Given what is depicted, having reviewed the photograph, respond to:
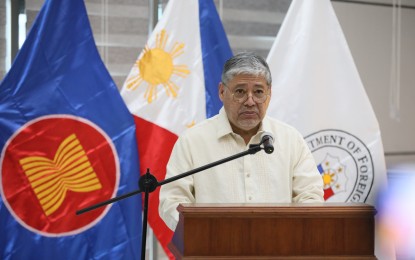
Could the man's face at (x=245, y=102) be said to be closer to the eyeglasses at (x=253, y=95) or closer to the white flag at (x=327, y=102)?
the eyeglasses at (x=253, y=95)

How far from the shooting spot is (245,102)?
168cm

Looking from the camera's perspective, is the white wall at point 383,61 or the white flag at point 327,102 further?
the white wall at point 383,61

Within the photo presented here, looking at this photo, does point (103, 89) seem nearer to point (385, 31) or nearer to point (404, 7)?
point (385, 31)

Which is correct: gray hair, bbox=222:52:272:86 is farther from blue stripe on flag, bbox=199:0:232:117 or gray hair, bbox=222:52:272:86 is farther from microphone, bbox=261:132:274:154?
blue stripe on flag, bbox=199:0:232:117

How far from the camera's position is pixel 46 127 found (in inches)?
96.8

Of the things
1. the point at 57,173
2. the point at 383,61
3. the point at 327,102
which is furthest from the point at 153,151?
the point at 383,61

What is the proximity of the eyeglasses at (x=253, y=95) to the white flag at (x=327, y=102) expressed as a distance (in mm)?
1102

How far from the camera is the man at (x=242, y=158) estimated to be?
167 cm

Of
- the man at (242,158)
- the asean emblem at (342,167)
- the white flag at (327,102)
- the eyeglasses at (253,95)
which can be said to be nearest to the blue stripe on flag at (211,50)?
the white flag at (327,102)

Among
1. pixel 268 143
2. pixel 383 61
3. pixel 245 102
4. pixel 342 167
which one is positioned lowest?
pixel 342 167

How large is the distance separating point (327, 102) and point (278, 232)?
69.9 inches

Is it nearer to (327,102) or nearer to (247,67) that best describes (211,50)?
(327,102)

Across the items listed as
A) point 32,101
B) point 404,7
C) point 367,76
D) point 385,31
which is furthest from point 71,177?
point 404,7

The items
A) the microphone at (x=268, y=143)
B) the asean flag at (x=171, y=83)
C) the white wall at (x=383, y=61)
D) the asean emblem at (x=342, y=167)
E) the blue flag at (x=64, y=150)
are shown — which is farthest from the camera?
the white wall at (x=383, y=61)
